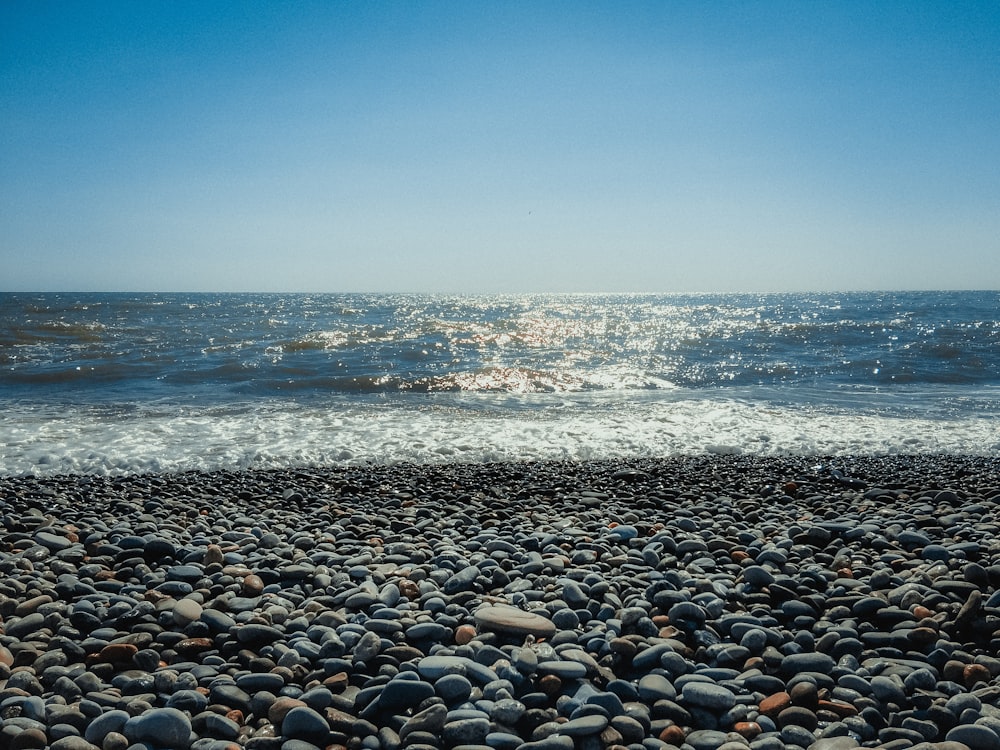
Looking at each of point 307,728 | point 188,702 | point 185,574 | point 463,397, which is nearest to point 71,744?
point 188,702

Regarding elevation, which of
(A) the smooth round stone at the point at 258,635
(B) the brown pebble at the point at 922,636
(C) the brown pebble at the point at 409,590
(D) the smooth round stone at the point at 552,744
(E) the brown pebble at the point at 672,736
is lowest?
(E) the brown pebble at the point at 672,736

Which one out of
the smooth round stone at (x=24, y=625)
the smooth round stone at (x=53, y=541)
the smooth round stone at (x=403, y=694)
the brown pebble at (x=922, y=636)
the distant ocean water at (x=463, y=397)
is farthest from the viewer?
the distant ocean water at (x=463, y=397)

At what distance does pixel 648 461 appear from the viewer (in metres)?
7.30

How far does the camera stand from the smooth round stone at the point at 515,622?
2914 millimetres

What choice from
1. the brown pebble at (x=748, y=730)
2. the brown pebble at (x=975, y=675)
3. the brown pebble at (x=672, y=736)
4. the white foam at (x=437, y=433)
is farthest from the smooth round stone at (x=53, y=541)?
the brown pebble at (x=975, y=675)

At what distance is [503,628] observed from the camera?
9.58ft

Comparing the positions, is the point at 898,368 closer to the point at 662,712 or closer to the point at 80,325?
the point at 662,712

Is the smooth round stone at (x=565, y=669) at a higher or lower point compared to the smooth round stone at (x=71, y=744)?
higher

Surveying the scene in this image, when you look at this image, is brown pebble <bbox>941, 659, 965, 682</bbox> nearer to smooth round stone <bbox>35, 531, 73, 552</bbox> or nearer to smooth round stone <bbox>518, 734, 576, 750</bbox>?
smooth round stone <bbox>518, 734, 576, 750</bbox>

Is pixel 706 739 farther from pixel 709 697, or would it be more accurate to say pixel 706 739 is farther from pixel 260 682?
pixel 260 682

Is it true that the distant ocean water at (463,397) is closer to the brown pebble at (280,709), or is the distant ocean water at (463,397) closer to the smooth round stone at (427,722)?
the brown pebble at (280,709)

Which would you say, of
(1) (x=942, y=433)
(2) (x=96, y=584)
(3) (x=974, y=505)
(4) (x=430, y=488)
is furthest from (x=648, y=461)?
(2) (x=96, y=584)

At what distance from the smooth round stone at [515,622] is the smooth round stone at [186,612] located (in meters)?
1.30

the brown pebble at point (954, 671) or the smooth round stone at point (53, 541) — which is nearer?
the brown pebble at point (954, 671)
